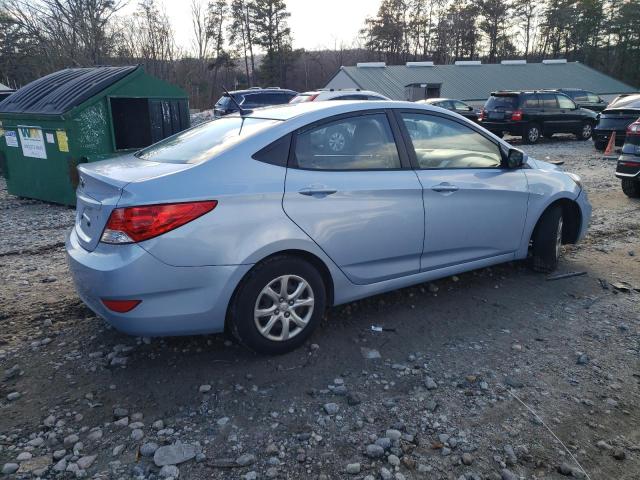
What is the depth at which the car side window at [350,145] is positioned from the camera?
339cm

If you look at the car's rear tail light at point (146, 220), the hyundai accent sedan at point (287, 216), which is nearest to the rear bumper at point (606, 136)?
the hyundai accent sedan at point (287, 216)

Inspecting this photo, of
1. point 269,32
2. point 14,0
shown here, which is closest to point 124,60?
point 14,0

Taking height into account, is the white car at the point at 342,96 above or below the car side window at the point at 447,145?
above

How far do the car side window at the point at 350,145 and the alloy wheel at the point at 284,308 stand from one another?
2.58ft

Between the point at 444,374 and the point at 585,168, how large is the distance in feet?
→ 34.5

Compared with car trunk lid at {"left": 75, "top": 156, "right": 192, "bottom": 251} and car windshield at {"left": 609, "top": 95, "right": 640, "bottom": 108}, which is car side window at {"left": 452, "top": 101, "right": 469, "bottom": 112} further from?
car trunk lid at {"left": 75, "top": 156, "right": 192, "bottom": 251}

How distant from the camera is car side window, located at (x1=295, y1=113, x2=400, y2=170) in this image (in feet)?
11.1

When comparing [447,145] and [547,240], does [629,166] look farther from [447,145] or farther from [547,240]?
[447,145]

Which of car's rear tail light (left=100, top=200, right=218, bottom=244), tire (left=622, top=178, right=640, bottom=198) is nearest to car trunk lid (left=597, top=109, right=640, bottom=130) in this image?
tire (left=622, top=178, right=640, bottom=198)

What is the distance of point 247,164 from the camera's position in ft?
10.3

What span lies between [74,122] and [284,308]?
17.7 feet

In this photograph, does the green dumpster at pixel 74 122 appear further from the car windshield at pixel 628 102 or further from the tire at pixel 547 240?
the car windshield at pixel 628 102

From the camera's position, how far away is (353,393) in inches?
118

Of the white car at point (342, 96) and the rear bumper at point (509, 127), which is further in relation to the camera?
the rear bumper at point (509, 127)
